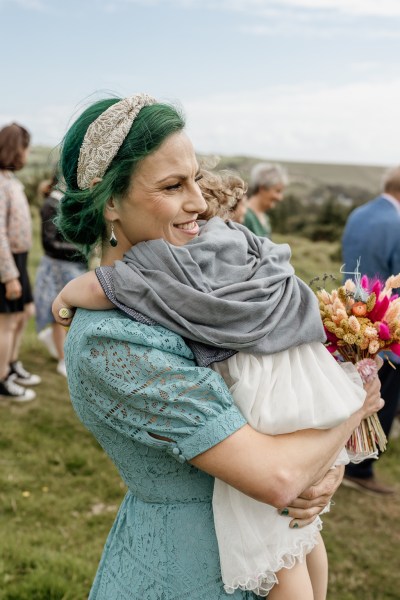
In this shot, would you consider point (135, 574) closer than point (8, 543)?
Yes

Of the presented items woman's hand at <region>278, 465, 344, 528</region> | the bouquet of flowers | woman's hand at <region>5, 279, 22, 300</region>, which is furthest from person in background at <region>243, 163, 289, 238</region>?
woman's hand at <region>278, 465, 344, 528</region>

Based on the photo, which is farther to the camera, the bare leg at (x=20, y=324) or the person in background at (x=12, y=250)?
the bare leg at (x=20, y=324)

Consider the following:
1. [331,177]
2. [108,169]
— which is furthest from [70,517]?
[331,177]

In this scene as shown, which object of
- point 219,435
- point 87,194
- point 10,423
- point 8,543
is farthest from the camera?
point 10,423

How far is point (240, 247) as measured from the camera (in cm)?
189

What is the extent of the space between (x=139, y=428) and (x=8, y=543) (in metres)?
2.92

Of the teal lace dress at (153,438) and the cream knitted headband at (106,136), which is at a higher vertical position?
the cream knitted headband at (106,136)

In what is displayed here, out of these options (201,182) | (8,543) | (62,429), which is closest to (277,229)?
(62,429)

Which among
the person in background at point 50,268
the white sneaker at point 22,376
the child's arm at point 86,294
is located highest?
the child's arm at point 86,294

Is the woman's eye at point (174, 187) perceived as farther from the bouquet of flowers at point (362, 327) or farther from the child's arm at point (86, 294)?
the bouquet of flowers at point (362, 327)

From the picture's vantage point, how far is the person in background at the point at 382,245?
5.14 metres

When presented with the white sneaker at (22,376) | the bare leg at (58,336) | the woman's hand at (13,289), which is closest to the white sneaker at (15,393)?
the white sneaker at (22,376)

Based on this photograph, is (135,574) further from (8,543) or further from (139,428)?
(8,543)

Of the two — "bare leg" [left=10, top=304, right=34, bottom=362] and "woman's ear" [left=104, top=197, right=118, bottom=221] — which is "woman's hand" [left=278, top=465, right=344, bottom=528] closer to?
"woman's ear" [left=104, top=197, right=118, bottom=221]
